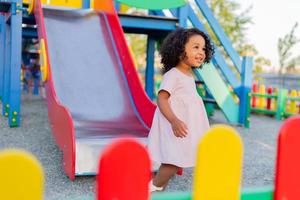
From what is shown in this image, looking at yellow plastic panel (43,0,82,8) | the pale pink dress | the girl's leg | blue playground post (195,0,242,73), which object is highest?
yellow plastic panel (43,0,82,8)

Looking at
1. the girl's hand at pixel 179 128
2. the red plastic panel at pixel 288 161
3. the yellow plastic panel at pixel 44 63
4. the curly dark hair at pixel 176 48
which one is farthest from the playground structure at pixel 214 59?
the red plastic panel at pixel 288 161

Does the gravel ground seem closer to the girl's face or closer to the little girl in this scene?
the little girl

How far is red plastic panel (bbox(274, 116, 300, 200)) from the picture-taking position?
3.70 feet

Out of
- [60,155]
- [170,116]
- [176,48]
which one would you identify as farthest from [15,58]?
[170,116]

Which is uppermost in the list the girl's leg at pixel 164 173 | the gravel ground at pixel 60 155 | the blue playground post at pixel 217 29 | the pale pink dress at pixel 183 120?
the blue playground post at pixel 217 29

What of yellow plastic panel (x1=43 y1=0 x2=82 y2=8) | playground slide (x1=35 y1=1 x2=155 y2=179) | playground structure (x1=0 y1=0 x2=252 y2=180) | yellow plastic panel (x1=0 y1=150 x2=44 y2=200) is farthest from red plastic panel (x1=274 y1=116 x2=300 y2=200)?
yellow plastic panel (x1=43 y1=0 x2=82 y2=8)

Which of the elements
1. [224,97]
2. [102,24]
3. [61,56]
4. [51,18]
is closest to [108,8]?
[102,24]

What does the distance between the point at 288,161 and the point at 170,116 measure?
0.95 meters

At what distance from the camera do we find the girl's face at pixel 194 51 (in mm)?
2234

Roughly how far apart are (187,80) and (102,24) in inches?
117

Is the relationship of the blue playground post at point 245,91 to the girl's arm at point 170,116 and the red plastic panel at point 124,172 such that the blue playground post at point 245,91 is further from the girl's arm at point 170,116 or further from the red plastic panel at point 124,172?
the red plastic panel at point 124,172

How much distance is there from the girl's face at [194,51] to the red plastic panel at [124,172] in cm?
139

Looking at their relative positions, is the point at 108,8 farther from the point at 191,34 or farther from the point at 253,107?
the point at 253,107

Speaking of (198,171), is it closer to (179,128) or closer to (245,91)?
(179,128)
